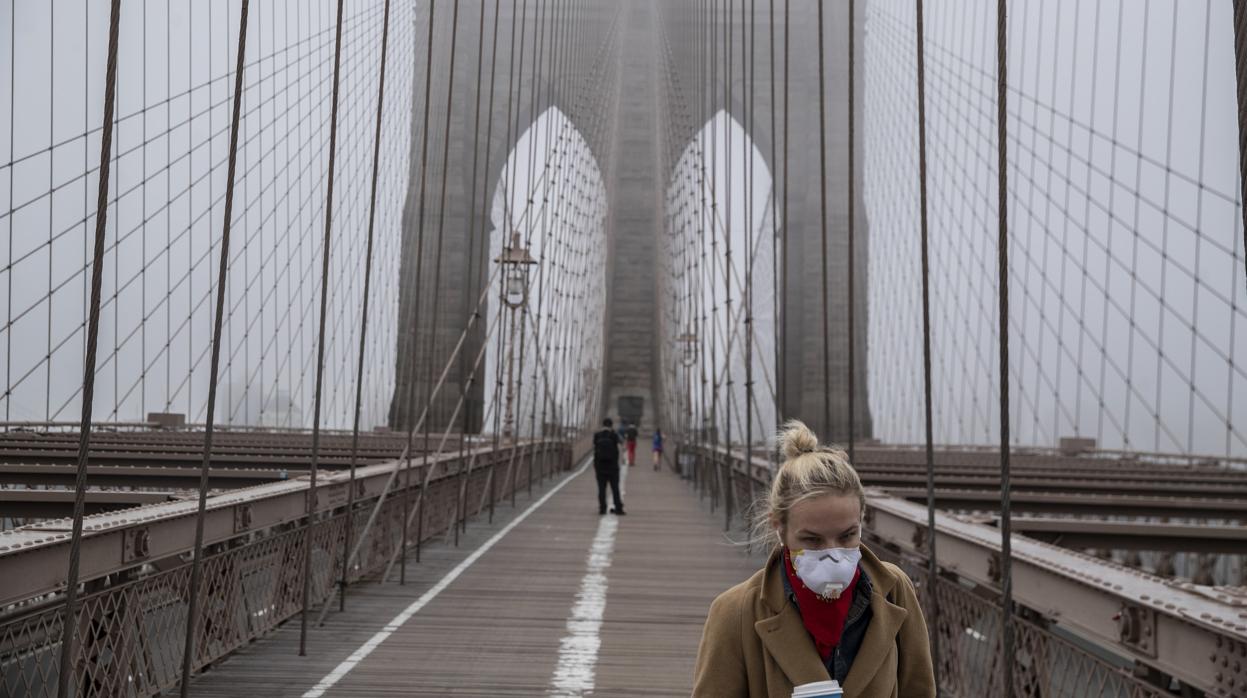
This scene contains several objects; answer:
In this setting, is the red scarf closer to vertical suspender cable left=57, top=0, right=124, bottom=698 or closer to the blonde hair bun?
the blonde hair bun

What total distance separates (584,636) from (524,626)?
15.6 inches

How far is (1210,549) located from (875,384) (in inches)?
1065

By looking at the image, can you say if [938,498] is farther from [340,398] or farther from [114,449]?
[340,398]

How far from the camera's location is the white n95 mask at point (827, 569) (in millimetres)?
1642

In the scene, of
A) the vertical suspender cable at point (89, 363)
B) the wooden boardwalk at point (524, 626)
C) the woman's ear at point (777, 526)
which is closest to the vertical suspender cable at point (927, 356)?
the wooden boardwalk at point (524, 626)

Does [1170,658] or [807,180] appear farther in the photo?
[807,180]

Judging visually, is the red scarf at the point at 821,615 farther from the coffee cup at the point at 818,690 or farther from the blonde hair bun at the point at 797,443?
the blonde hair bun at the point at 797,443

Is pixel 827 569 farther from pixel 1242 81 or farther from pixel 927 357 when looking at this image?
pixel 927 357

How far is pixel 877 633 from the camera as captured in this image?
168 centimetres

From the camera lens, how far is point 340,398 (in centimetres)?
2991

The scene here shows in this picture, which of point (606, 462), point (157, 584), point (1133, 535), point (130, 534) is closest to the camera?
point (130, 534)

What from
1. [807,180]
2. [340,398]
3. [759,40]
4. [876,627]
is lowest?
[876,627]

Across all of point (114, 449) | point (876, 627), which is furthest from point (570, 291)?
point (876, 627)

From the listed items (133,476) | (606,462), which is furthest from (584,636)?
(606,462)
